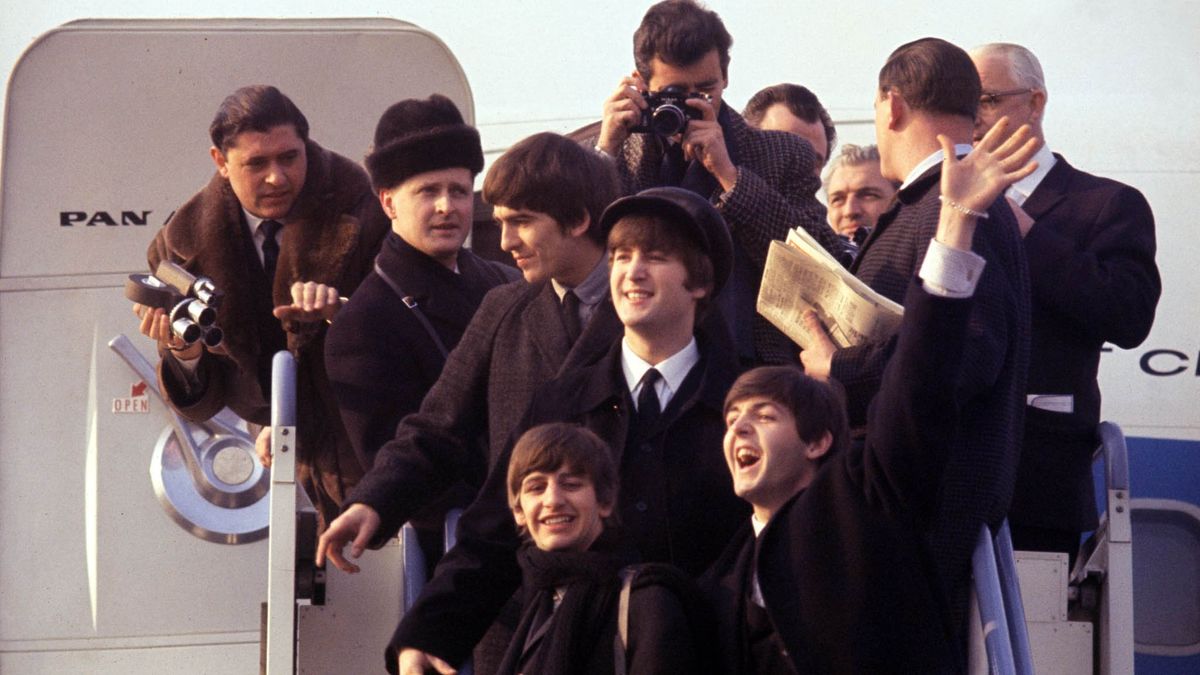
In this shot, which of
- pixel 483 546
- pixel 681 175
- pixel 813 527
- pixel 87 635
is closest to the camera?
pixel 813 527

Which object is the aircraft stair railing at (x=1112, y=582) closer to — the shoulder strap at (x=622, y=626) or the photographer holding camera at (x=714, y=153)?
the photographer holding camera at (x=714, y=153)

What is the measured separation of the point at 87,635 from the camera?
7.47 m

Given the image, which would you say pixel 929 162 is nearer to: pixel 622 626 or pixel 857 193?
pixel 622 626

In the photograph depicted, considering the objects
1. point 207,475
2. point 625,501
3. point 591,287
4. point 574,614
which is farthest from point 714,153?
point 207,475

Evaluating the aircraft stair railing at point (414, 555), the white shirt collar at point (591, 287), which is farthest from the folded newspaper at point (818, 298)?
the aircraft stair railing at point (414, 555)

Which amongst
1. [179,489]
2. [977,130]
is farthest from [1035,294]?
[179,489]

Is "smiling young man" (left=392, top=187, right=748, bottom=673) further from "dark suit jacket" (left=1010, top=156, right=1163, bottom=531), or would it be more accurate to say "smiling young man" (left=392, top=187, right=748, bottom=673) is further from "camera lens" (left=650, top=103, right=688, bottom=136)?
"dark suit jacket" (left=1010, top=156, right=1163, bottom=531)

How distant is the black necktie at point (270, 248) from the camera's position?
5848 mm

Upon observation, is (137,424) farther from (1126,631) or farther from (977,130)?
(1126,631)

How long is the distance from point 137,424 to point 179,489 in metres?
0.28

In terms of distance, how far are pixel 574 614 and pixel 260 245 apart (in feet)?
7.39

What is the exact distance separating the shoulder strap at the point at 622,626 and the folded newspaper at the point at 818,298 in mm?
723

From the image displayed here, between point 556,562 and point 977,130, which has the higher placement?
point 977,130

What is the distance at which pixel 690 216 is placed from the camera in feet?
14.4
